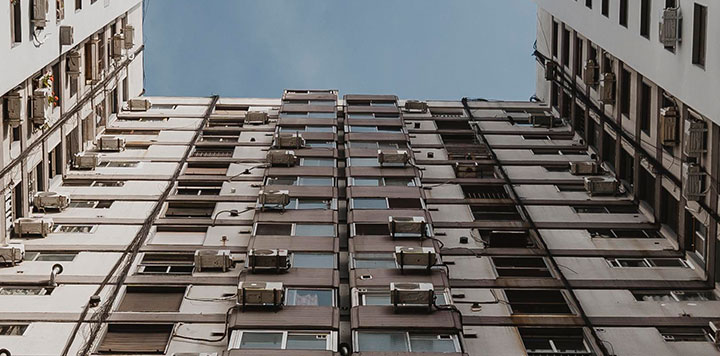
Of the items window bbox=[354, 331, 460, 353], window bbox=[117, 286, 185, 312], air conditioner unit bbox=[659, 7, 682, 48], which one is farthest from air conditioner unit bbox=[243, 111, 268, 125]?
window bbox=[354, 331, 460, 353]

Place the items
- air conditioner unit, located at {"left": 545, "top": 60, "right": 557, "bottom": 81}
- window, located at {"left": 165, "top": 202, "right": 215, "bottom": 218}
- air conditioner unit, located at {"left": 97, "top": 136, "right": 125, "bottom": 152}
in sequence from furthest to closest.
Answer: air conditioner unit, located at {"left": 545, "top": 60, "right": 557, "bottom": 81} → air conditioner unit, located at {"left": 97, "top": 136, "right": 125, "bottom": 152} → window, located at {"left": 165, "top": 202, "right": 215, "bottom": 218}

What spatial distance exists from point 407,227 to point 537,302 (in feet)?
18.9

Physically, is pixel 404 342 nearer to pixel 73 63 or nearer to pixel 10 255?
pixel 10 255

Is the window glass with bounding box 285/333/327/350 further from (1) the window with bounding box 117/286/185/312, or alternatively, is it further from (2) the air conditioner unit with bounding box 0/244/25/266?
(2) the air conditioner unit with bounding box 0/244/25/266

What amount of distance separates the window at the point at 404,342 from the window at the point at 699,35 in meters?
13.7

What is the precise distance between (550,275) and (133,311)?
15.5 meters

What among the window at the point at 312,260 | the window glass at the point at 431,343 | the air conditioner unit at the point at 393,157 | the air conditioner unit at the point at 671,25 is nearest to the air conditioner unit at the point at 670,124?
the air conditioner unit at the point at 671,25

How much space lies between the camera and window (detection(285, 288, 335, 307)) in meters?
34.5

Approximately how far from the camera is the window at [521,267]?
1531 inches

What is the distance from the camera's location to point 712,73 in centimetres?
3459

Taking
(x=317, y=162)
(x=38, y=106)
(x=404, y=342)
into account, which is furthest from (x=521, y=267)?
(x=38, y=106)

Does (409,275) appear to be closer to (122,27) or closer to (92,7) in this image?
(92,7)

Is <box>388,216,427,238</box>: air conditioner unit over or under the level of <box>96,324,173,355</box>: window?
over

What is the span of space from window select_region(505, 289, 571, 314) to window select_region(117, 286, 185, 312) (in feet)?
38.9
